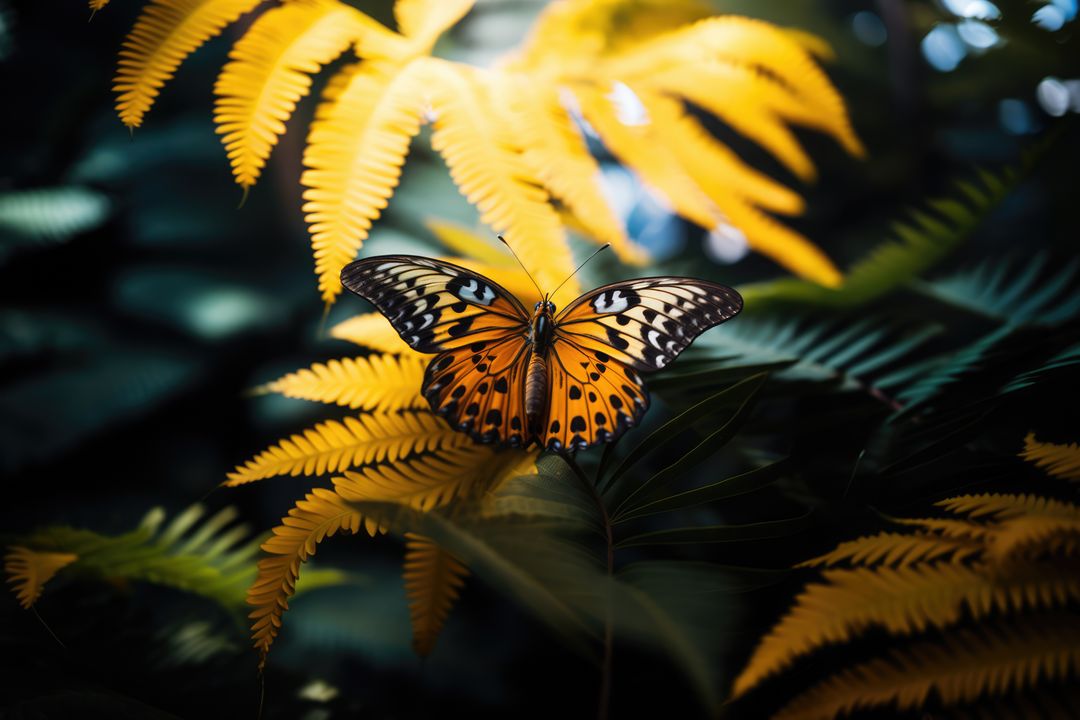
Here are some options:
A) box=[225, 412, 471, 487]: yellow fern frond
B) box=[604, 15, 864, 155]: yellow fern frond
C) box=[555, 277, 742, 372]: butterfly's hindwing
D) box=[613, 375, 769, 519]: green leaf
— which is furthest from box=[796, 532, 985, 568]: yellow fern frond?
box=[604, 15, 864, 155]: yellow fern frond

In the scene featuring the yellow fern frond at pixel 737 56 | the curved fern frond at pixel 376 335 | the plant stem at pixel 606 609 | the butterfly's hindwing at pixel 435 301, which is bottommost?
the plant stem at pixel 606 609

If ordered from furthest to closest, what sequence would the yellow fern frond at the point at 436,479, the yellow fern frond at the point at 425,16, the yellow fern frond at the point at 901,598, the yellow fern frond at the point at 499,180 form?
the yellow fern frond at the point at 425,16
the yellow fern frond at the point at 499,180
the yellow fern frond at the point at 436,479
the yellow fern frond at the point at 901,598

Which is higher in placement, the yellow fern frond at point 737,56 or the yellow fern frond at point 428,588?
the yellow fern frond at point 737,56

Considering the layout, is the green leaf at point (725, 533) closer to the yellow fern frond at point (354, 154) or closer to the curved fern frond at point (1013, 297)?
the yellow fern frond at point (354, 154)

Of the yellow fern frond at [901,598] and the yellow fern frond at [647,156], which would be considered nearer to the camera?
the yellow fern frond at [901,598]

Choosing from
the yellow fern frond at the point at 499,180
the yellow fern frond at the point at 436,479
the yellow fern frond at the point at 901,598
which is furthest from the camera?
the yellow fern frond at the point at 499,180

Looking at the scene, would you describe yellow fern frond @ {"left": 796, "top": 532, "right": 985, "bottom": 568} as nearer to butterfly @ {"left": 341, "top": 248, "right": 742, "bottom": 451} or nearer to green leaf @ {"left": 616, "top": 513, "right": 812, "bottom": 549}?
green leaf @ {"left": 616, "top": 513, "right": 812, "bottom": 549}

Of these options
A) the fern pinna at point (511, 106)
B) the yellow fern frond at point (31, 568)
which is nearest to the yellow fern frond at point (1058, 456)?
the fern pinna at point (511, 106)
